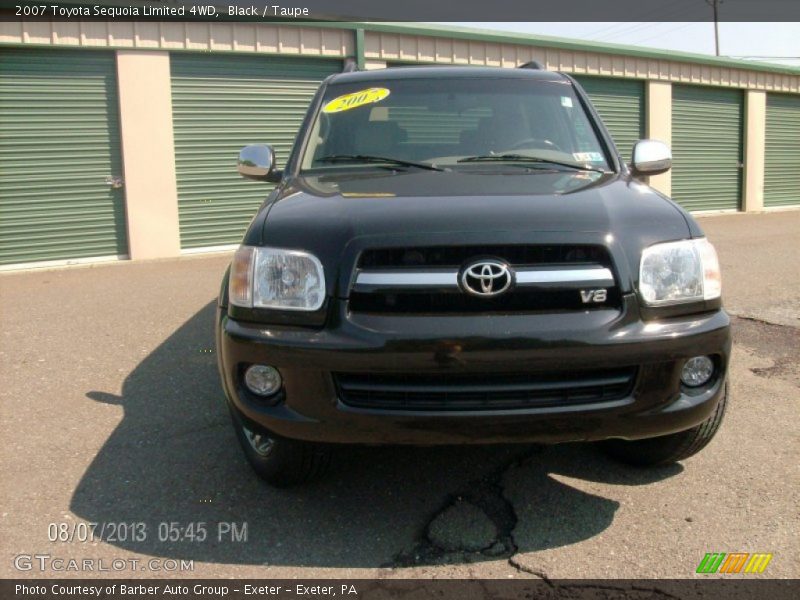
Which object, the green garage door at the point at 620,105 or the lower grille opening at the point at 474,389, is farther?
the green garage door at the point at 620,105

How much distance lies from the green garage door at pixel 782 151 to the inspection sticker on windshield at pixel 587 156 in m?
18.1

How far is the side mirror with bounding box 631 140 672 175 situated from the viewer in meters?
3.92

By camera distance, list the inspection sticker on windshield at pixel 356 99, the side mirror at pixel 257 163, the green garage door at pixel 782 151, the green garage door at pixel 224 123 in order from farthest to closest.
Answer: the green garage door at pixel 782 151 → the green garage door at pixel 224 123 → the inspection sticker on windshield at pixel 356 99 → the side mirror at pixel 257 163

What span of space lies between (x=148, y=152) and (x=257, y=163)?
7544mm

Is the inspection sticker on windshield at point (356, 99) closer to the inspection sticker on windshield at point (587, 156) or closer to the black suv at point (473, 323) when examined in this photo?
the inspection sticker on windshield at point (587, 156)

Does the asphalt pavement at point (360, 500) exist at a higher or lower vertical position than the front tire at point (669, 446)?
lower

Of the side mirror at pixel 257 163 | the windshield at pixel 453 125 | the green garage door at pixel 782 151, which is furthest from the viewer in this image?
the green garage door at pixel 782 151

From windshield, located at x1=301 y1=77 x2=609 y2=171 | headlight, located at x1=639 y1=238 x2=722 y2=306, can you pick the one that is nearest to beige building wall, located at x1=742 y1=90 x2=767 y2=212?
windshield, located at x1=301 y1=77 x2=609 y2=171

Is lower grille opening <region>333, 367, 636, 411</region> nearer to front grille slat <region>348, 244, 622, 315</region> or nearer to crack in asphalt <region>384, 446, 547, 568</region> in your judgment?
front grille slat <region>348, 244, 622, 315</region>

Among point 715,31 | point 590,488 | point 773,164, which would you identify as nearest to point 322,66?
point 590,488

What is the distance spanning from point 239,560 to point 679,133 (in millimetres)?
16799

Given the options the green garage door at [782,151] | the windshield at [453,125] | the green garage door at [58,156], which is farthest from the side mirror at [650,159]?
the green garage door at [782,151]

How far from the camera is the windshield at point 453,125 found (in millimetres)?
3814

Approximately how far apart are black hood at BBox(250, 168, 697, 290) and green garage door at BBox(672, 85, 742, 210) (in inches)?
598
